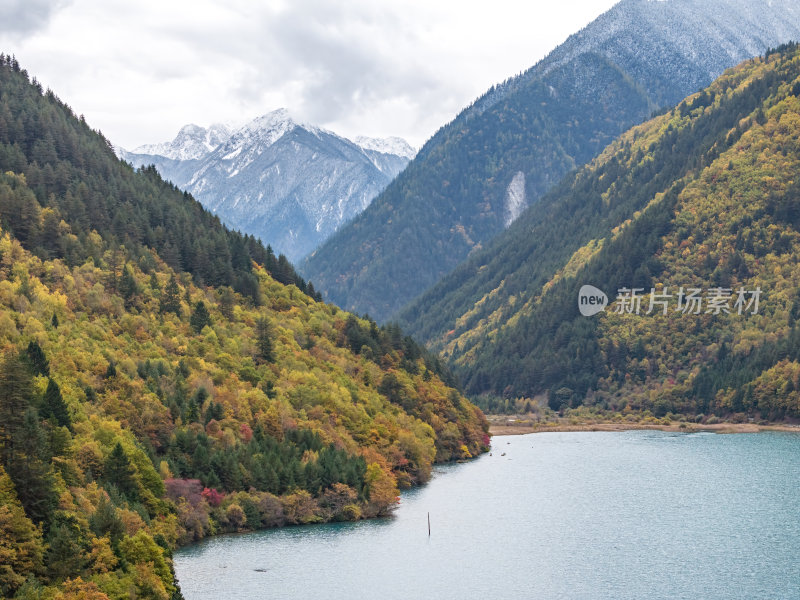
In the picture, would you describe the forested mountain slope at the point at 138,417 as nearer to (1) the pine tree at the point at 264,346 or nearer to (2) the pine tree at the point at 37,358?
(2) the pine tree at the point at 37,358

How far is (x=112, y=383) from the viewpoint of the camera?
142250mm

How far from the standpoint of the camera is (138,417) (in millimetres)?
140000

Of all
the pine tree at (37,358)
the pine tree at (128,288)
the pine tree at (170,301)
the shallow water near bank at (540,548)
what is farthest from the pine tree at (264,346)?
the pine tree at (37,358)

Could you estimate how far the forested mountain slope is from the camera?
3981 inches

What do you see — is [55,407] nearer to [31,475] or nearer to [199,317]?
[31,475]

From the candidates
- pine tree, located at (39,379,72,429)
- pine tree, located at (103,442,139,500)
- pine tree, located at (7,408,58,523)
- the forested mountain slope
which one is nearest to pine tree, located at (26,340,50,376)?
the forested mountain slope

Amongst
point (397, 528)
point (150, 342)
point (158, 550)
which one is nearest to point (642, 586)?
point (397, 528)

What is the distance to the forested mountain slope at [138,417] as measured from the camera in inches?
3981

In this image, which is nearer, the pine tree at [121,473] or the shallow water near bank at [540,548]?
the shallow water near bank at [540,548]

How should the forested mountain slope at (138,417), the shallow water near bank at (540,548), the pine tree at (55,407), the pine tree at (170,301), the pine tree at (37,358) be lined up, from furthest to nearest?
1. the pine tree at (170,301)
2. the pine tree at (37,358)
3. the pine tree at (55,407)
4. the shallow water near bank at (540,548)
5. the forested mountain slope at (138,417)

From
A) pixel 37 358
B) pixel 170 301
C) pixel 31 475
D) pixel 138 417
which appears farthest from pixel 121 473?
pixel 170 301

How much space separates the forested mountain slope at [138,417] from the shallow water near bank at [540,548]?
727 cm

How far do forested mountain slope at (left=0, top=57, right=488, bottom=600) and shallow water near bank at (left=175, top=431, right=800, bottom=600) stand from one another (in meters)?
7.27

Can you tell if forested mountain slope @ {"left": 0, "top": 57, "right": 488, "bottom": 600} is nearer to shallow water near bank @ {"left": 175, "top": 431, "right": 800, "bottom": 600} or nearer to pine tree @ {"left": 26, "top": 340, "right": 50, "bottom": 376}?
pine tree @ {"left": 26, "top": 340, "right": 50, "bottom": 376}
